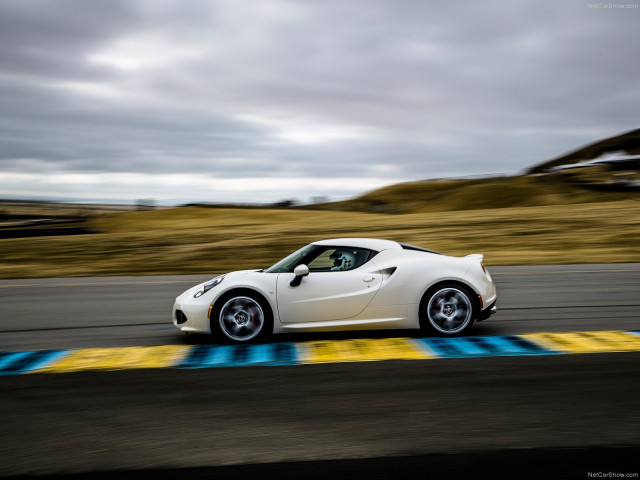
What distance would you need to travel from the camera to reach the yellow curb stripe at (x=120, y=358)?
21.1 ft

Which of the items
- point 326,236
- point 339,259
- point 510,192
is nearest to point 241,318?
point 339,259

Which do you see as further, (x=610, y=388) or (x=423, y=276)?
(x=423, y=276)

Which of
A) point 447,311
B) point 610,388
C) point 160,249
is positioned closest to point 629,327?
point 447,311

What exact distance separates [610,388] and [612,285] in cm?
789

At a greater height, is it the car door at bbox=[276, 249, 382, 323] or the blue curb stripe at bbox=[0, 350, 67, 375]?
the car door at bbox=[276, 249, 382, 323]

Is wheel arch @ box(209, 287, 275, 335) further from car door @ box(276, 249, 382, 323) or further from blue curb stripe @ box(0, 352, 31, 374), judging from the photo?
blue curb stripe @ box(0, 352, 31, 374)

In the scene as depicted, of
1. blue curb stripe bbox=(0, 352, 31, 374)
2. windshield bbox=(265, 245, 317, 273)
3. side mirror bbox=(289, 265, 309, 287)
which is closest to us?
blue curb stripe bbox=(0, 352, 31, 374)

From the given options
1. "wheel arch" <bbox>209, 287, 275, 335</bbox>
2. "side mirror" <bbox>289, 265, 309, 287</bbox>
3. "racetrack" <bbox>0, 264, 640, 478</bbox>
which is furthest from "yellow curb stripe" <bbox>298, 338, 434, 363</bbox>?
"side mirror" <bbox>289, 265, 309, 287</bbox>

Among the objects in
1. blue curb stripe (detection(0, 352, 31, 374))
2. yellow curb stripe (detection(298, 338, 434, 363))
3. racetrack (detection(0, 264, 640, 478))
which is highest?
racetrack (detection(0, 264, 640, 478))

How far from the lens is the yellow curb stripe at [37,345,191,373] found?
6.42 meters

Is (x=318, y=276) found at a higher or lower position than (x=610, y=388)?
higher

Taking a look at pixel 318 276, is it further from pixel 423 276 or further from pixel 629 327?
pixel 629 327

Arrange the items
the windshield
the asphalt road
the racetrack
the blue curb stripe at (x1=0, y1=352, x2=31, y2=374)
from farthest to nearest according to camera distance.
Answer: the asphalt road
the windshield
the blue curb stripe at (x1=0, y1=352, x2=31, y2=374)
the racetrack

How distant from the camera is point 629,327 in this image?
26.8ft
